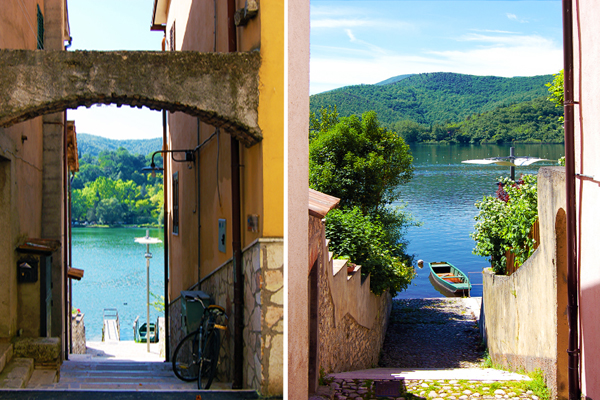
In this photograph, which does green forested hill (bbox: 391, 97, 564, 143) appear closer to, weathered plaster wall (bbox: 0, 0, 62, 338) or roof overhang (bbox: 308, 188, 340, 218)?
roof overhang (bbox: 308, 188, 340, 218)

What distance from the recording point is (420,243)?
244ft

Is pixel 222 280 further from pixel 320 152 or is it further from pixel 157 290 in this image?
pixel 157 290

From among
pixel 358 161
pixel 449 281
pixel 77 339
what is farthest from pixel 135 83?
pixel 449 281

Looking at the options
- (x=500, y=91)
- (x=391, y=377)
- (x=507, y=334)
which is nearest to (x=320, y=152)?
(x=507, y=334)

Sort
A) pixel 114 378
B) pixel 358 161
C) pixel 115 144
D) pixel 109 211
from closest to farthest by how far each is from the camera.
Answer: pixel 114 378 → pixel 358 161 → pixel 109 211 → pixel 115 144

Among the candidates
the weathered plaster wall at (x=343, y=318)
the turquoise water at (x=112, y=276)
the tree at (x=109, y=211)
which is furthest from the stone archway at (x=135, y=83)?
the tree at (x=109, y=211)

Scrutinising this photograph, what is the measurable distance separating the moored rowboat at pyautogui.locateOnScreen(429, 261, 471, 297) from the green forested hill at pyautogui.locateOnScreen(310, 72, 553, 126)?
116ft

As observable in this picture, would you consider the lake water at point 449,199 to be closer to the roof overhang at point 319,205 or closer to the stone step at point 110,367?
the stone step at point 110,367

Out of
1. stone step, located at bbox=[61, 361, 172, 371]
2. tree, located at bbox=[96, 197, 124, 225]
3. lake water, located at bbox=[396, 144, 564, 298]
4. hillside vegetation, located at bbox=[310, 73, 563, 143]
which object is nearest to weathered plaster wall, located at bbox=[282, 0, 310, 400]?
stone step, located at bbox=[61, 361, 172, 371]

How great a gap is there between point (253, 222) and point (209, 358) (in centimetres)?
208

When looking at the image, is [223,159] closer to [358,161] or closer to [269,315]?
[269,315]

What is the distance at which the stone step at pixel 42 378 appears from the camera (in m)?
6.50

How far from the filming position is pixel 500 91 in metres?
92.1

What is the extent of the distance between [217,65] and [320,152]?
15.8 m
